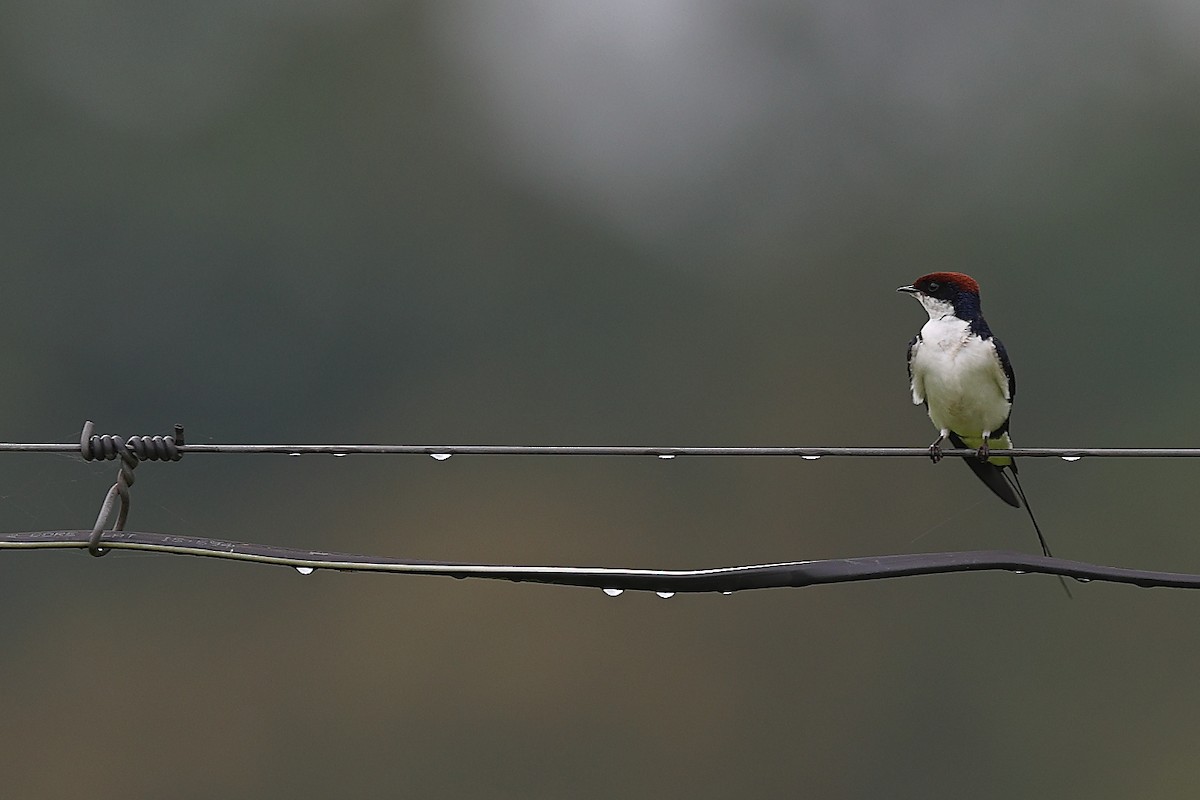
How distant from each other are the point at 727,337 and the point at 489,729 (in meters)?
18.8

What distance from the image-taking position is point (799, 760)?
30.9 meters

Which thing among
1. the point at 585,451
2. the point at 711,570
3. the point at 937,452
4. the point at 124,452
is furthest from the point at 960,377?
the point at 124,452

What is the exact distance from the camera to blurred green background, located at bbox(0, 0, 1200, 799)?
31578 mm

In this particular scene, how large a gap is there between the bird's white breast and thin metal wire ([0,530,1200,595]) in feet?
9.01

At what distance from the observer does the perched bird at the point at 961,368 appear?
238 inches

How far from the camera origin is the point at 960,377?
6.03m

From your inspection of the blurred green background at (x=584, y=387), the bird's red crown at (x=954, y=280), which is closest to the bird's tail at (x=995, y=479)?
the bird's red crown at (x=954, y=280)

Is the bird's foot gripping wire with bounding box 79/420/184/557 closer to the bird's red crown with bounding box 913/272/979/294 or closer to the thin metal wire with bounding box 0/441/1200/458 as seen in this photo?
the thin metal wire with bounding box 0/441/1200/458

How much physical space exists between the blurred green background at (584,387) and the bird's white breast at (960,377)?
24.4 metres

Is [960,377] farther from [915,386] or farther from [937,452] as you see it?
[937,452]

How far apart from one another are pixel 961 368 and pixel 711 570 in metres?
3.10

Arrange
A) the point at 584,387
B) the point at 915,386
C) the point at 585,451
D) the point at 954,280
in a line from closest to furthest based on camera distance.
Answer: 1. the point at 585,451
2. the point at 954,280
3. the point at 915,386
4. the point at 584,387

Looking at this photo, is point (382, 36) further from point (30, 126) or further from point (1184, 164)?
point (1184, 164)

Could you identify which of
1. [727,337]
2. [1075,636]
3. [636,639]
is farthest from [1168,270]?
[636,639]
